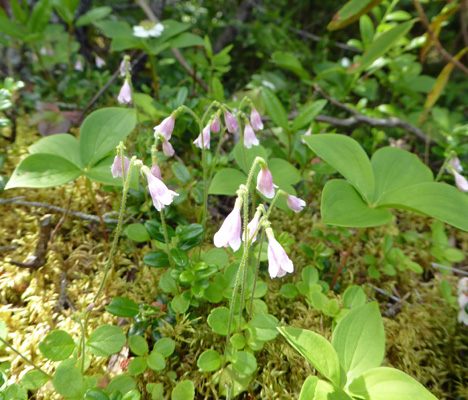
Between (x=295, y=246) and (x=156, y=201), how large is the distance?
1.25m

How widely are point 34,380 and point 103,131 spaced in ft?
4.20

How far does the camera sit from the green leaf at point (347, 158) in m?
1.57

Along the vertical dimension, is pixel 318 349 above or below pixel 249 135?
below

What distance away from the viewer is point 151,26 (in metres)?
2.72

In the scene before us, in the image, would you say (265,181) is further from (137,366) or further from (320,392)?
(137,366)

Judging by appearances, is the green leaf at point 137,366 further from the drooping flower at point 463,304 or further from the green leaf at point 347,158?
the drooping flower at point 463,304

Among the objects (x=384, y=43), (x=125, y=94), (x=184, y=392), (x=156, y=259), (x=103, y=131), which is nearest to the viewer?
(x=184, y=392)

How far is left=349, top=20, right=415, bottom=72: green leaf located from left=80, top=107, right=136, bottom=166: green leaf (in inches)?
80.8

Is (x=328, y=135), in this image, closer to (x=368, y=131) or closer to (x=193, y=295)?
(x=193, y=295)

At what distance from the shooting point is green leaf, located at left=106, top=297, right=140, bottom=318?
1387mm

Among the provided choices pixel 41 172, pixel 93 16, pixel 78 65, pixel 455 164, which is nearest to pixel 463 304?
pixel 455 164

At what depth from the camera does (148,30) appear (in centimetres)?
268

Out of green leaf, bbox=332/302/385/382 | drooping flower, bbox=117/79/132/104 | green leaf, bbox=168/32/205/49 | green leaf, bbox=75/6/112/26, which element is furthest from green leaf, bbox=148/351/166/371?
green leaf, bbox=75/6/112/26

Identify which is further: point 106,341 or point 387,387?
point 106,341
